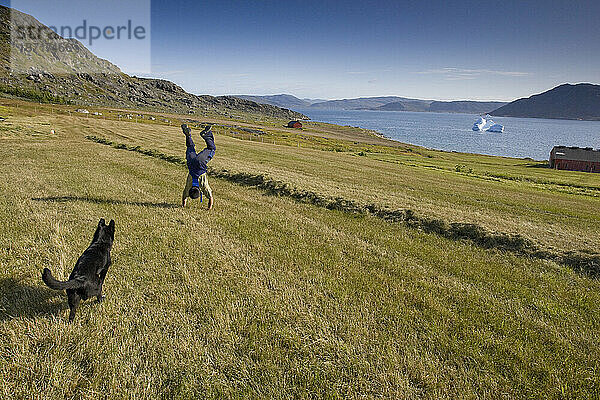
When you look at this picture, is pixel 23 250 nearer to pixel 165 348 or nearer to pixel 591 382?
pixel 165 348

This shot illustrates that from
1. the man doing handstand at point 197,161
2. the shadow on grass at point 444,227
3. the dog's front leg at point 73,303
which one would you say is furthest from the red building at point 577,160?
the dog's front leg at point 73,303

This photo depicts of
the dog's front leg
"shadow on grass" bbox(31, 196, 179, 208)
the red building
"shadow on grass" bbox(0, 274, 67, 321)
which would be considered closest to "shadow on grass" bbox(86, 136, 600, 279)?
"shadow on grass" bbox(31, 196, 179, 208)

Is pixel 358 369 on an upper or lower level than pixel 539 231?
lower

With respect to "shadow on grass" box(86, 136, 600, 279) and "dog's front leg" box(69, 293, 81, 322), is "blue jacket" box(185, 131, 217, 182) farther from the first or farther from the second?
"dog's front leg" box(69, 293, 81, 322)

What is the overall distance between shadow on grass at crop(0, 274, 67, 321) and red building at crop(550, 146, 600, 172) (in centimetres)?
7932

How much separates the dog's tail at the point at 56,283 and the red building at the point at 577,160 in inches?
3116

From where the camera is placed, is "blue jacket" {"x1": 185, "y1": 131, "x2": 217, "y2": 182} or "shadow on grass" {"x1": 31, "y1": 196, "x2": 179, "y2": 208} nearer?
"blue jacket" {"x1": 185, "y1": 131, "x2": 217, "y2": 182}

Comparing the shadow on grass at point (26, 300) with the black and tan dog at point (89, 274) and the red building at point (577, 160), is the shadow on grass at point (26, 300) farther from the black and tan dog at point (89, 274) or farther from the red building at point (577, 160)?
the red building at point (577, 160)

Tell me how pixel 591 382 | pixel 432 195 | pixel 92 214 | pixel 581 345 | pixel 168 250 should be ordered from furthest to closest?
pixel 432 195 < pixel 92 214 < pixel 168 250 < pixel 581 345 < pixel 591 382

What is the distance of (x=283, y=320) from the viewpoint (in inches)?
201

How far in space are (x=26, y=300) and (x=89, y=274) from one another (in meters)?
1.31

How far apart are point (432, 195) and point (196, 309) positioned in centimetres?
1489

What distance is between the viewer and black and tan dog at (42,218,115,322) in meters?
4.63

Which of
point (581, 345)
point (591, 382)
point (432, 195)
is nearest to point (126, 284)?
point (591, 382)
